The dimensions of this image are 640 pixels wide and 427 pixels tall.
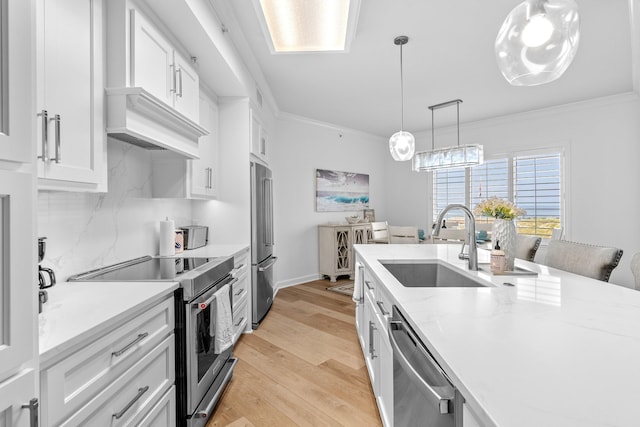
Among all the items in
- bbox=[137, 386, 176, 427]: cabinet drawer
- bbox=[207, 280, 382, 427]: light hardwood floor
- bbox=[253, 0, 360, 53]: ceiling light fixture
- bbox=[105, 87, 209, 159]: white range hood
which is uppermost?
bbox=[253, 0, 360, 53]: ceiling light fixture

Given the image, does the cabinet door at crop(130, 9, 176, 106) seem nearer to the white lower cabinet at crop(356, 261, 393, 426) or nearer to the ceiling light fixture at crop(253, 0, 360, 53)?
the ceiling light fixture at crop(253, 0, 360, 53)

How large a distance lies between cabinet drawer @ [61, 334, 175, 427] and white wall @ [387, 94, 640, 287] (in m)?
5.29

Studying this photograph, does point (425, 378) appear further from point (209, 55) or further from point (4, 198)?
point (209, 55)

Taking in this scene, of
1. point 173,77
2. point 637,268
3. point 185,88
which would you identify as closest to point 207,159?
point 185,88

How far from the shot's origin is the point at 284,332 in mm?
3061

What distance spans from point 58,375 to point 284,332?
233 centimetres

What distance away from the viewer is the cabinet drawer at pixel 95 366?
0.86 m

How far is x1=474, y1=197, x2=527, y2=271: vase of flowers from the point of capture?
5.47ft

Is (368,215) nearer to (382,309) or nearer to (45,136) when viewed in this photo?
(382,309)

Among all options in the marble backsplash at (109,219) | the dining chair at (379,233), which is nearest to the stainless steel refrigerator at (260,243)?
the marble backsplash at (109,219)

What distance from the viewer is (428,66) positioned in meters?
3.26

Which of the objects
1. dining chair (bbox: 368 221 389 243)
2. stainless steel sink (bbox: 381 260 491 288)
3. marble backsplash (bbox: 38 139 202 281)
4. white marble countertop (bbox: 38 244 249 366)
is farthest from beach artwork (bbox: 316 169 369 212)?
white marble countertop (bbox: 38 244 249 366)

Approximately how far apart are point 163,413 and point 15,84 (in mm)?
1359

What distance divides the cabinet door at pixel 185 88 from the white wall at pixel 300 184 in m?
2.36
